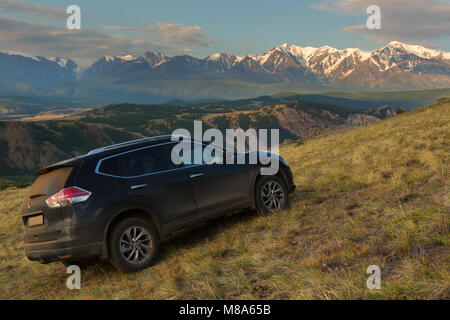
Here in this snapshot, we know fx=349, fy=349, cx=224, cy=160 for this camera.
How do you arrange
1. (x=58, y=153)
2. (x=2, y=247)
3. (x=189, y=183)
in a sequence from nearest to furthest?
(x=189, y=183) < (x=2, y=247) < (x=58, y=153)

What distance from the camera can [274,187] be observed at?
7586mm

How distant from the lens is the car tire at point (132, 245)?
17.7 feet

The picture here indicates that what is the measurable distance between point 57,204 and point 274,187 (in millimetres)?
4301

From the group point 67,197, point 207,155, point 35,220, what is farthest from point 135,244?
point 207,155

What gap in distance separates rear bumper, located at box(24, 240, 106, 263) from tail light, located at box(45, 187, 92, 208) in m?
0.56

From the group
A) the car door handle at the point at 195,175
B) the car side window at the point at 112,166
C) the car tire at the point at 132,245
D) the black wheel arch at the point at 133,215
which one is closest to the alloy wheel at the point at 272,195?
the car door handle at the point at 195,175

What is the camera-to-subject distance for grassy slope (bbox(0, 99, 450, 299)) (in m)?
3.96

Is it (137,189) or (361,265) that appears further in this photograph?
(137,189)

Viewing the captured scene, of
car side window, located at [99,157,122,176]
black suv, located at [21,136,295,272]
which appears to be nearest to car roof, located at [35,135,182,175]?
black suv, located at [21,136,295,272]

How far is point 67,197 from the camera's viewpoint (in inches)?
203

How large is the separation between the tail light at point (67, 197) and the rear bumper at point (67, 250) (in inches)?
22.0

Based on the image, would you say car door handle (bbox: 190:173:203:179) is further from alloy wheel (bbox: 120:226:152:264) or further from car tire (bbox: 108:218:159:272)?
alloy wheel (bbox: 120:226:152:264)

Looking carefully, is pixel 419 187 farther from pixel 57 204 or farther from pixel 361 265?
pixel 57 204

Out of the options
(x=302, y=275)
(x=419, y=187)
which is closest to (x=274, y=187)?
(x=419, y=187)
